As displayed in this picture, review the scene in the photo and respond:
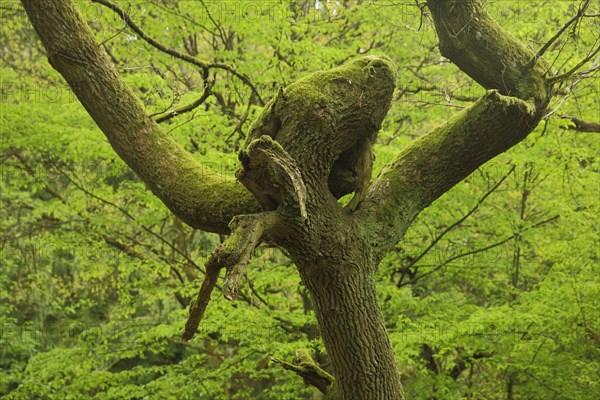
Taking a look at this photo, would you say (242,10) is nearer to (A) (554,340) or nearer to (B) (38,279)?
(A) (554,340)

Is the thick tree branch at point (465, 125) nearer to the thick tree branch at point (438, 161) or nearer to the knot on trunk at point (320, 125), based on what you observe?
the thick tree branch at point (438, 161)

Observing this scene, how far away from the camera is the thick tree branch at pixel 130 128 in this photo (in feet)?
10.5

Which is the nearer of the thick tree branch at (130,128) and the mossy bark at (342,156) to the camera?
the mossy bark at (342,156)

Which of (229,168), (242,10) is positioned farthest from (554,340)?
(242,10)

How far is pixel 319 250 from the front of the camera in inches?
123

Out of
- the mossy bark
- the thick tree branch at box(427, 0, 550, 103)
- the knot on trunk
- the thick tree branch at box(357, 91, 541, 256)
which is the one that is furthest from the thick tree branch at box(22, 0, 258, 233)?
the thick tree branch at box(427, 0, 550, 103)

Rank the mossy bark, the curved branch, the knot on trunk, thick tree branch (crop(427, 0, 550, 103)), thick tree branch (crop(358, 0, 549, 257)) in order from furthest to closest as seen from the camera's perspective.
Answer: the curved branch, thick tree branch (crop(427, 0, 550, 103)), thick tree branch (crop(358, 0, 549, 257)), the mossy bark, the knot on trunk

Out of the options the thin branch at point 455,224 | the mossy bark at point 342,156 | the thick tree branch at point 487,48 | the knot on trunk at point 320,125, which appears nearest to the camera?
the knot on trunk at point 320,125

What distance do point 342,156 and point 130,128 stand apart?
3.96 feet

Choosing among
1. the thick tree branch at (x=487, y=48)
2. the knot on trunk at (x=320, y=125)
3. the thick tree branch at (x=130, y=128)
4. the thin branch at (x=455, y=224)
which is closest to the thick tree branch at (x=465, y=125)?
the thick tree branch at (x=487, y=48)

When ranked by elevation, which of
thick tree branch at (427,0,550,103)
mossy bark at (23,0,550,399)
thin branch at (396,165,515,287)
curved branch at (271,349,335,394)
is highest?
thin branch at (396,165,515,287)

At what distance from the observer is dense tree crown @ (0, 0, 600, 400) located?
321cm

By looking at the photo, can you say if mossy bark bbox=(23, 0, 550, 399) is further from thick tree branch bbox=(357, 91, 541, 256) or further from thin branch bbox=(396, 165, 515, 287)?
thin branch bbox=(396, 165, 515, 287)

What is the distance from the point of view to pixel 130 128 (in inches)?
133
